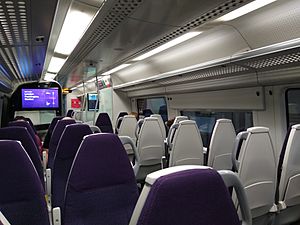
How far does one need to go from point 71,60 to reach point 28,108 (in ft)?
4.64

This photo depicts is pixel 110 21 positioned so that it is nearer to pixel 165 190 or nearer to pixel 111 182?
pixel 111 182

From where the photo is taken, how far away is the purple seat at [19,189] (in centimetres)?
148

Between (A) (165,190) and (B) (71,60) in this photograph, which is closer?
(A) (165,190)

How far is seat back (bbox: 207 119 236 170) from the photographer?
3.27 metres

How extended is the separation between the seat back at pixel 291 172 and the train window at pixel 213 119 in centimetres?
211

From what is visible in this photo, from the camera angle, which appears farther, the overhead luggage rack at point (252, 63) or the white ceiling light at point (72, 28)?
the white ceiling light at point (72, 28)

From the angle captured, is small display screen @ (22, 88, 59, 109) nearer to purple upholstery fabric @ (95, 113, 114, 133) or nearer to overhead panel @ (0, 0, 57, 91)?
purple upholstery fabric @ (95, 113, 114, 133)

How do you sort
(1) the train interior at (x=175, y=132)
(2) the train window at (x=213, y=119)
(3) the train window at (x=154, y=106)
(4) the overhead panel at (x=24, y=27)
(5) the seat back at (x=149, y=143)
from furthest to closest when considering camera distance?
1. (3) the train window at (x=154, y=106)
2. (2) the train window at (x=213, y=119)
3. (5) the seat back at (x=149, y=143)
4. (4) the overhead panel at (x=24, y=27)
5. (1) the train interior at (x=175, y=132)

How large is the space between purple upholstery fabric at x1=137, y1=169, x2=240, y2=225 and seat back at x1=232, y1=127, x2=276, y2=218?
133 cm

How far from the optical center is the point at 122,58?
4.79 m

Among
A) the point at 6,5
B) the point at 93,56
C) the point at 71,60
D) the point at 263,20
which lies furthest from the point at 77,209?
the point at 71,60

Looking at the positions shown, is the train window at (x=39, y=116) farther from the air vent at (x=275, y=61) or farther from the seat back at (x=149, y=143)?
the air vent at (x=275, y=61)

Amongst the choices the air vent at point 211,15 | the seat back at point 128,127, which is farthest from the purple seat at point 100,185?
the seat back at point 128,127

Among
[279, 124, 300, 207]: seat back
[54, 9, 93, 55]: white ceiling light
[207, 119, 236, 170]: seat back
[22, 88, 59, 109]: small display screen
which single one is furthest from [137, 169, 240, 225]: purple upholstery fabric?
[22, 88, 59, 109]: small display screen
